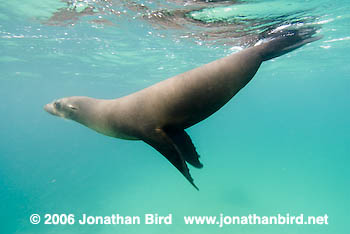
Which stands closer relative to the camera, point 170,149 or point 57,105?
point 170,149

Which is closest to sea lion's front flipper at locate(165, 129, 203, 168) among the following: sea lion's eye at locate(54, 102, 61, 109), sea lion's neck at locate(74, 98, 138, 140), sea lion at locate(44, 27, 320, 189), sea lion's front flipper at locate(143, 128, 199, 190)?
sea lion at locate(44, 27, 320, 189)

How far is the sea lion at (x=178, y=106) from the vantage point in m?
2.41

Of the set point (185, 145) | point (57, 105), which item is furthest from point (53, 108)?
point (185, 145)

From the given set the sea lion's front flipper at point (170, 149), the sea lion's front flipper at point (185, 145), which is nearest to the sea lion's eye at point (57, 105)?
the sea lion's front flipper at point (170, 149)

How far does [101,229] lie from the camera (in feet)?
35.5

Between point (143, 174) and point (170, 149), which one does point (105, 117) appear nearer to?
point (170, 149)

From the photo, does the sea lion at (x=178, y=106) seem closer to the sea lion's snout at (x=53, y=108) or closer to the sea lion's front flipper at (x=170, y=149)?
the sea lion's front flipper at (x=170, y=149)

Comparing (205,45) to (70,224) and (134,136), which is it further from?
(70,224)

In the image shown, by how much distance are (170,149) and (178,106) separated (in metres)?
0.45

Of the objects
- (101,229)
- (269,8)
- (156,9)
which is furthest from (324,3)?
(101,229)

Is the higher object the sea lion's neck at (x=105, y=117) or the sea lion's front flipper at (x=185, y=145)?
the sea lion's neck at (x=105, y=117)

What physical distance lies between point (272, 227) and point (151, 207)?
6.60m

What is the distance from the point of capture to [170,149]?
2.33m

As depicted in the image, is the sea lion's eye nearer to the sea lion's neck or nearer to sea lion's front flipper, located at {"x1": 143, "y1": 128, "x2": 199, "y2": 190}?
the sea lion's neck
